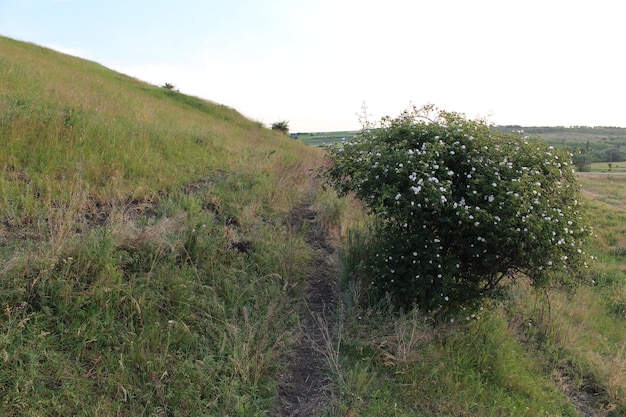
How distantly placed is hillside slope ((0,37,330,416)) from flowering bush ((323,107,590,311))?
3.75 feet

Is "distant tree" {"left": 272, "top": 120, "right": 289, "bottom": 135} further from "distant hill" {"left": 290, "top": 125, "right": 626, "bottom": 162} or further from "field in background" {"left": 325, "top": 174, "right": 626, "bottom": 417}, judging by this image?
"distant hill" {"left": 290, "top": 125, "right": 626, "bottom": 162}

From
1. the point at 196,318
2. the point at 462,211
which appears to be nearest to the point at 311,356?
the point at 196,318

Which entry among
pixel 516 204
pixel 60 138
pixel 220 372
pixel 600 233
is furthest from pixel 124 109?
pixel 600 233

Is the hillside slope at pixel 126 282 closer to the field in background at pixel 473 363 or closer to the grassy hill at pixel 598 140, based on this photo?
the field in background at pixel 473 363

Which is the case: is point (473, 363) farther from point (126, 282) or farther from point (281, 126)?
point (281, 126)

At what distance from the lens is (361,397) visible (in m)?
2.87

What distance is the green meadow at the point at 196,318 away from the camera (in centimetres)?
255

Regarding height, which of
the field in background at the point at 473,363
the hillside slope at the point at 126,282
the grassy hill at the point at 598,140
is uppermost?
Answer: the grassy hill at the point at 598,140

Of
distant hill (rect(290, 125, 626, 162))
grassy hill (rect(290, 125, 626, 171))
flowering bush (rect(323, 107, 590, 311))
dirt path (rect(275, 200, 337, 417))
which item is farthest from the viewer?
distant hill (rect(290, 125, 626, 162))

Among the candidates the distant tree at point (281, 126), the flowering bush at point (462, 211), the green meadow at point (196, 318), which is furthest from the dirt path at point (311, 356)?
the distant tree at point (281, 126)

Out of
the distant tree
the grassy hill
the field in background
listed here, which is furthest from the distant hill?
the field in background

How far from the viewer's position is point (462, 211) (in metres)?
3.53

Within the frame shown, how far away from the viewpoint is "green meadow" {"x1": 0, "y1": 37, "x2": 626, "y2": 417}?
2.55 meters

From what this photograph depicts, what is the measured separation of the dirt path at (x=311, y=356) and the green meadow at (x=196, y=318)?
6 centimetres
